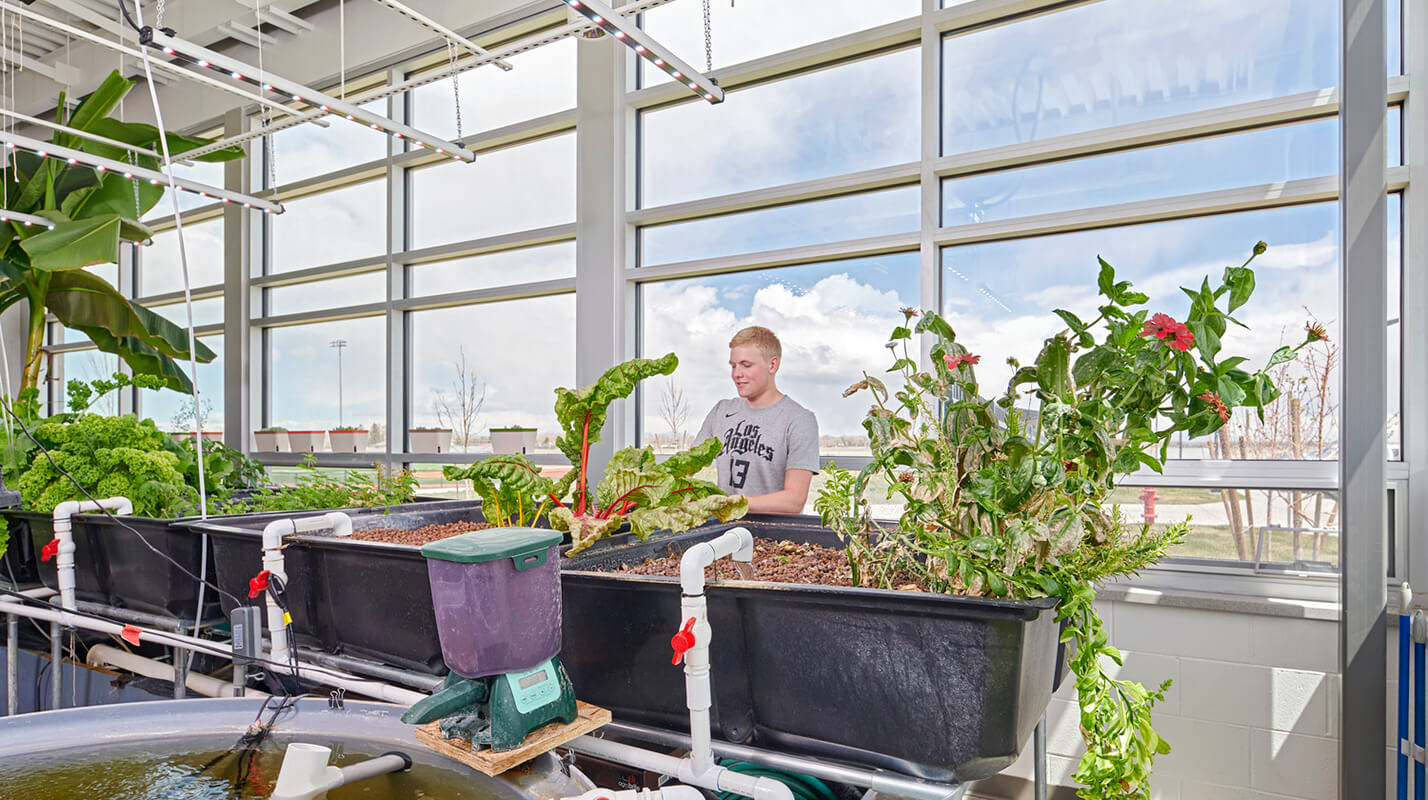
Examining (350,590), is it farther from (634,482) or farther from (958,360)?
(958,360)

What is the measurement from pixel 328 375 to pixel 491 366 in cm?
152

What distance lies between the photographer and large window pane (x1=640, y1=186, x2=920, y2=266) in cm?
353

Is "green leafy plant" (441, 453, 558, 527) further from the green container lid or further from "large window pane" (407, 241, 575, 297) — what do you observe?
"large window pane" (407, 241, 575, 297)

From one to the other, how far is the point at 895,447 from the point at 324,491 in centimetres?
180

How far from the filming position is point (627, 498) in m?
1.53

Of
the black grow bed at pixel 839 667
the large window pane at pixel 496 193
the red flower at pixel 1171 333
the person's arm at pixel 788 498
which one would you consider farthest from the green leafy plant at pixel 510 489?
the large window pane at pixel 496 193

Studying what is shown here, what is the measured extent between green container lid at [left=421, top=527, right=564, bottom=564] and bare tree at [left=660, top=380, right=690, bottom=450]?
3.11 meters

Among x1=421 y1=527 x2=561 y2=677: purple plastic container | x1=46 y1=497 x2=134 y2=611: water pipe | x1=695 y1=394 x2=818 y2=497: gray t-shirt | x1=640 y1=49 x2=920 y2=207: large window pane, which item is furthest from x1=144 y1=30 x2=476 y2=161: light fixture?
x1=421 y1=527 x2=561 y2=677: purple plastic container

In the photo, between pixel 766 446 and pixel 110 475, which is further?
pixel 766 446

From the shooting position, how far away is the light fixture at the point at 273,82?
244 cm

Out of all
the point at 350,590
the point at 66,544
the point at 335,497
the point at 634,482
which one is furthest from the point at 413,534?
the point at 66,544

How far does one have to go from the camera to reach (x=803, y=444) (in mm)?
2648

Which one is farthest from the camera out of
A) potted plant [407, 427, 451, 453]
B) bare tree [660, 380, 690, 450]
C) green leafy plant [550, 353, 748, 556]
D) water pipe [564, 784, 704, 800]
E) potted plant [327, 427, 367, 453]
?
potted plant [327, 427, 367, 453]

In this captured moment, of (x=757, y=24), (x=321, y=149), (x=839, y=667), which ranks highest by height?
(x=757, y=24)
